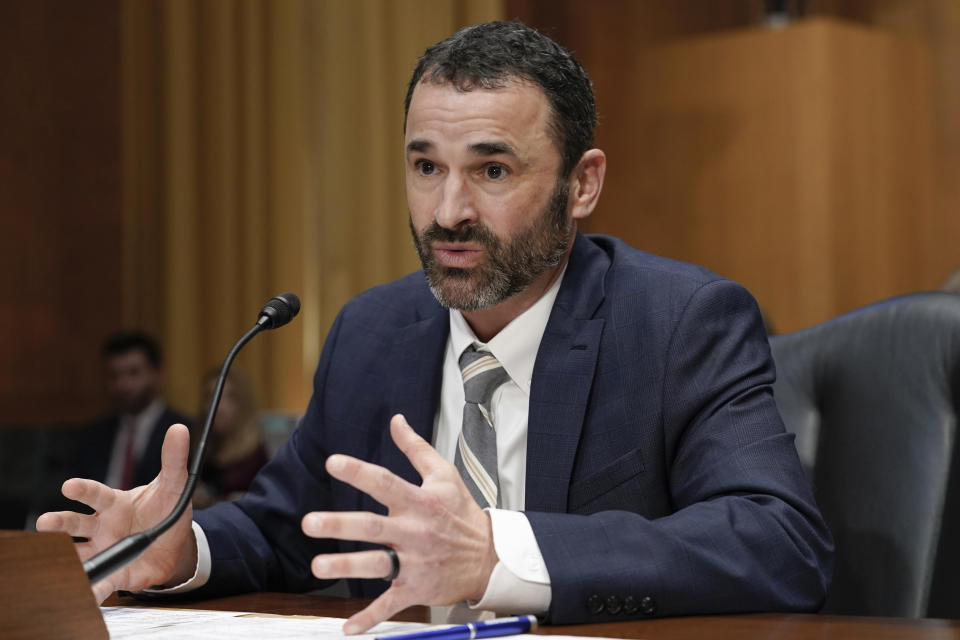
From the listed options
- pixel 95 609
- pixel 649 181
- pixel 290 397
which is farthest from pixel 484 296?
pixel 290 397

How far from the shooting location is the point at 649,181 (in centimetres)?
501

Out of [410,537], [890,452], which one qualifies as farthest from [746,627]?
[890,452]

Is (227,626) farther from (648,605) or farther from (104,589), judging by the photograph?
(648,605)

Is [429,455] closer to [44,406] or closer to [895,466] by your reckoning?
[895,466]

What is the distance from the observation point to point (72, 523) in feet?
4.33

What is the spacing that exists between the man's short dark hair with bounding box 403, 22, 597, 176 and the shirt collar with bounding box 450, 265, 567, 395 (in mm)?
191

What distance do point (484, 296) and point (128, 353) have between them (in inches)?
165

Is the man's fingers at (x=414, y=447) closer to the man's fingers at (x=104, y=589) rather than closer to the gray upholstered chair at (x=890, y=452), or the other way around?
the man's fingers at (x=104, y=589)

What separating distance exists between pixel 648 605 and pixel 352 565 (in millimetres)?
323

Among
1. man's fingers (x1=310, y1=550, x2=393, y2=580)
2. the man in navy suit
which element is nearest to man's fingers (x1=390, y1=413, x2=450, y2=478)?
the man in navy suit

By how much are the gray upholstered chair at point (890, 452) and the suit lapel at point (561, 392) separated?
A: 356 millimetres

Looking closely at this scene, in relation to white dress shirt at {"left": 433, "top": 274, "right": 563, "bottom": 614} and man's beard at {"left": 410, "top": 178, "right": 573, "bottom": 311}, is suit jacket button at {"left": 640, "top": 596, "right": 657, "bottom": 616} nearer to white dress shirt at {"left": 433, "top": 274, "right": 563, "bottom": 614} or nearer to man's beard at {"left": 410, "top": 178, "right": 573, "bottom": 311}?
white dress shirt at {"left": 433, "top": 274, "right": 563, "bottom": 614}

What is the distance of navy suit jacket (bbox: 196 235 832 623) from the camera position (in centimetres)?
120

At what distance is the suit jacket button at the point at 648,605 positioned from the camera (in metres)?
1.18
